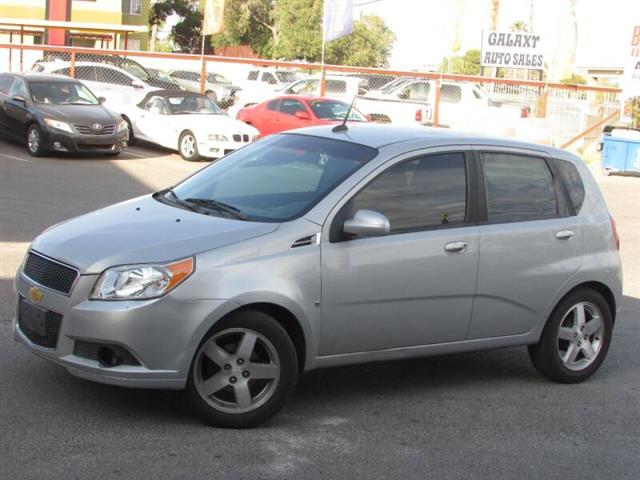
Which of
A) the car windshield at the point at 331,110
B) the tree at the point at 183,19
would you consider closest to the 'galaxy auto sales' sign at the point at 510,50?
the car windshield at the point at 331,110

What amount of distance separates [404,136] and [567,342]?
6.05ft

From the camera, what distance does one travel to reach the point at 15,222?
1256 cm

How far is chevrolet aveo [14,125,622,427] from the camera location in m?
5.43

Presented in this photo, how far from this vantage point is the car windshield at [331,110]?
22848 millimetres

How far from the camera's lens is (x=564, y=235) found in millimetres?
6902

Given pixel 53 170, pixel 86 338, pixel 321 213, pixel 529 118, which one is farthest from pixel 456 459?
pixel 529 118

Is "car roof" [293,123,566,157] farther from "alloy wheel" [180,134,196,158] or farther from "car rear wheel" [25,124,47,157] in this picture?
"alloy wheel" [180,134,196,158]

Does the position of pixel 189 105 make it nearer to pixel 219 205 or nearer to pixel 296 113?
pixel 296 113

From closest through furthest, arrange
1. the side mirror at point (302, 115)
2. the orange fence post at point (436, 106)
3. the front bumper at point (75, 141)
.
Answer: the front bumper at point (75, 141), the side mirror at point (302, 115), the orange fence post at point (436, 106)

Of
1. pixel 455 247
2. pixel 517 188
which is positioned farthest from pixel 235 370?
pixel 517 188

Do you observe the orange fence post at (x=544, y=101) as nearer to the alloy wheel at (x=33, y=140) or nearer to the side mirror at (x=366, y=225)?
the alloy wheel at (x=33, y=140)

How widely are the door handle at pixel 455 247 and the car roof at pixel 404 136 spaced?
2.17 ft

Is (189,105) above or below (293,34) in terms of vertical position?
below

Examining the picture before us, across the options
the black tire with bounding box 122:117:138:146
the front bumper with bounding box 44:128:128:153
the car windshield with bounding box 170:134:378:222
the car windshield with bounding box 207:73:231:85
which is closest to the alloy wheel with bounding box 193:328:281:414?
the car windshield with bounding box 170:134:378:222
